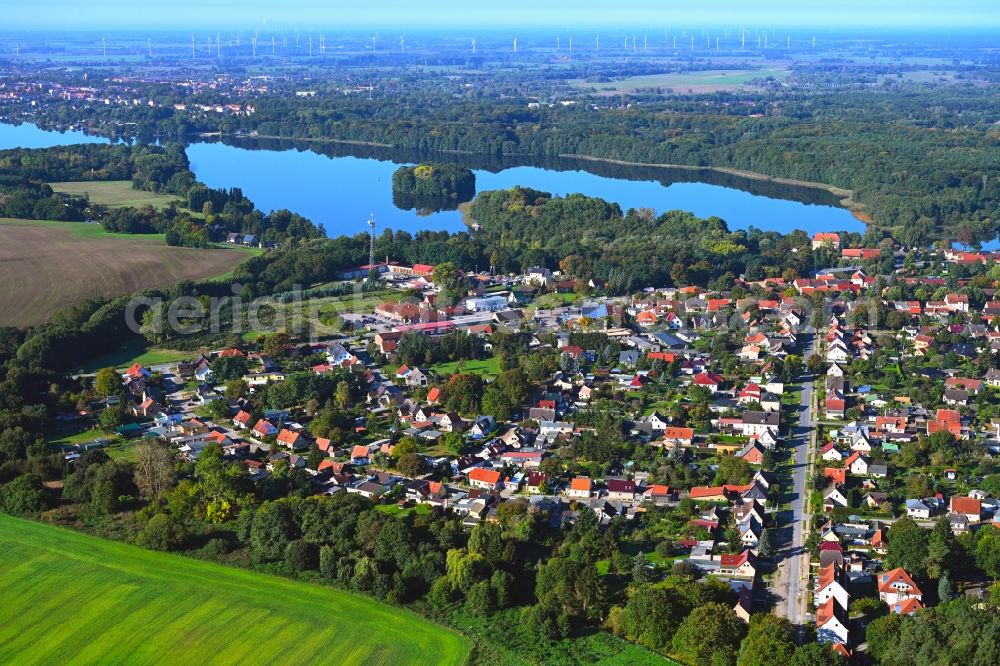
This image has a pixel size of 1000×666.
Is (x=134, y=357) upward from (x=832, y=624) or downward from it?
downward

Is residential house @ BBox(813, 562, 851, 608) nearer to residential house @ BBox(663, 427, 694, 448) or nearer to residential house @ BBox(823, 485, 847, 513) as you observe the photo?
residential house @ BBox(823, 485, 847, 513)

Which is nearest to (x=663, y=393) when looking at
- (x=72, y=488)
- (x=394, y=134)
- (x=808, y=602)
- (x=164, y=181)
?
(x=808, y=602)

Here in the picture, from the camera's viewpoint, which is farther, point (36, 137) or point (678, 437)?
point (36, 137)

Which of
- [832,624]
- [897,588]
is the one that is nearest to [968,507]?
[897,588]

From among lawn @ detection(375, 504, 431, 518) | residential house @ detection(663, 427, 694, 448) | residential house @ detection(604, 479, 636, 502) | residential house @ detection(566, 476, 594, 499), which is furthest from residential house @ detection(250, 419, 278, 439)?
residential house @ detection(663, 427, 694, 448)

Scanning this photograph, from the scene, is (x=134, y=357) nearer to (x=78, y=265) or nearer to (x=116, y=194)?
(x=78, y=265)

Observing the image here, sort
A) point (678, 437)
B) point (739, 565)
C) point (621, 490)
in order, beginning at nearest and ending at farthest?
point (739, 565) < point (621, 490) < point (678, 437)
